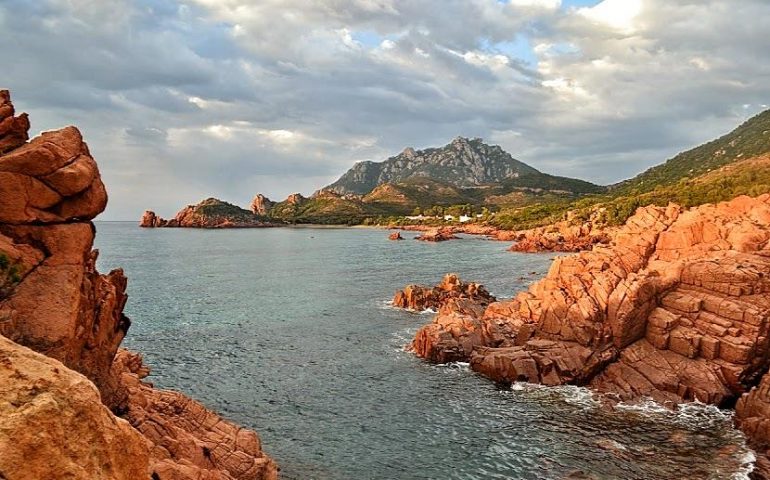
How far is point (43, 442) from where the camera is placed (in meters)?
8.26

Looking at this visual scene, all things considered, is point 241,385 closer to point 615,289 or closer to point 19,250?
point 19,250

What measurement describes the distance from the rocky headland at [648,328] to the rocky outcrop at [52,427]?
3486 cm

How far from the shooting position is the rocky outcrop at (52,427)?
8.05m

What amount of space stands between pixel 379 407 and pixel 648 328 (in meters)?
24.9

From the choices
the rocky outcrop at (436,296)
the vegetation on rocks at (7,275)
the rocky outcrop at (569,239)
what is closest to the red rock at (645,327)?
the rocky outcrop at (436,296)

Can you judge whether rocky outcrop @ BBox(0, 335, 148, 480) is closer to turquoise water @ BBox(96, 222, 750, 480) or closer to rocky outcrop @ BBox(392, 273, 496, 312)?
turquoise water @ BBox(96, 222, 750, 480)

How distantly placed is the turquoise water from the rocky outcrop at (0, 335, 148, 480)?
81.8 ft

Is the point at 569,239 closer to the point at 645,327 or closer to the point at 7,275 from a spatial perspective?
the point at 645,327

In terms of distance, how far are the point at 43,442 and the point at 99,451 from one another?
3.84 feet

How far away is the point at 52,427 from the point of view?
845 centimetres

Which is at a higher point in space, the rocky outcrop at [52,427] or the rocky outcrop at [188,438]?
the rocky outcrop at [52,427]

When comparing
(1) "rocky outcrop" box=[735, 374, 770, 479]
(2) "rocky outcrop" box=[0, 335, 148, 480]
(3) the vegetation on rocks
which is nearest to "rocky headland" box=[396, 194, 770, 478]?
(1) "rocky outcrop" box=[735, 374, 770, 479]

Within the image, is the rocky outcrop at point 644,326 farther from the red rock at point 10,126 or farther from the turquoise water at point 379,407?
the red rock at point 10,126

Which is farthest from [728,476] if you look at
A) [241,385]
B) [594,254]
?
[241,385]
